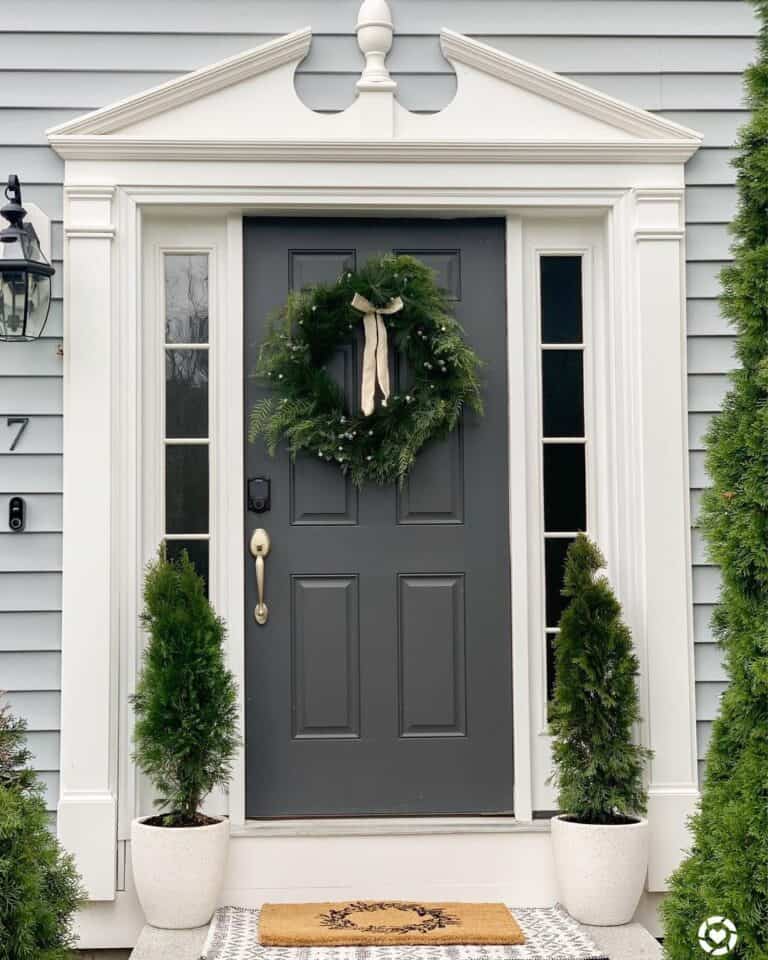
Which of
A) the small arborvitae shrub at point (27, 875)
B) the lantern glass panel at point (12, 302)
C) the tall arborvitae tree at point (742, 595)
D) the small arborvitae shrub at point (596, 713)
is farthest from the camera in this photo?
the lantern glass panel at point (12, 302)

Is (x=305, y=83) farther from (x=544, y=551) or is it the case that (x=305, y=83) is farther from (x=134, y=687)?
(x=134, y=687)

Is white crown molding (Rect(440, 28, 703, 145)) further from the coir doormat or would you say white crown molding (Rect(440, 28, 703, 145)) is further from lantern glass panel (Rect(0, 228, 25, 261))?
the coir doormat

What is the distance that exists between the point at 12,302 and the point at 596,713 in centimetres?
217

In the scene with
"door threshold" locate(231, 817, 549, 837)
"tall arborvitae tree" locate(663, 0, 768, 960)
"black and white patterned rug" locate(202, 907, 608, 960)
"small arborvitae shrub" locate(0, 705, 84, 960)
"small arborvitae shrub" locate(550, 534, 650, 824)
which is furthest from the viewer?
"door threshold" locate(231, 817, 549, 837)

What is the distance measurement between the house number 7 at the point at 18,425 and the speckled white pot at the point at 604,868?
2.07 m

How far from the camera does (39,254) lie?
3879mm

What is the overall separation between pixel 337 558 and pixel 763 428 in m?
1.67

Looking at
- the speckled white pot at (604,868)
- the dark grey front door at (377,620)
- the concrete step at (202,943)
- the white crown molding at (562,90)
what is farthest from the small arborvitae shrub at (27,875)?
the white crown molding at (562,90)

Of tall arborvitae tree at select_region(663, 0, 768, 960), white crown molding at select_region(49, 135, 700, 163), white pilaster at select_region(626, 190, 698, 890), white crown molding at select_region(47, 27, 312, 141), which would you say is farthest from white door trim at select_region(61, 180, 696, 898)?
tall arborvitae tree at select_region(663, 0, 768, 960)

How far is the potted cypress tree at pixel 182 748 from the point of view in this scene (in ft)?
11.8

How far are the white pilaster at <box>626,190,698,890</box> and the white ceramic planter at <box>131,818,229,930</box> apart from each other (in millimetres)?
1356

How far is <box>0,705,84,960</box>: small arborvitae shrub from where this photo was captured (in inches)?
113

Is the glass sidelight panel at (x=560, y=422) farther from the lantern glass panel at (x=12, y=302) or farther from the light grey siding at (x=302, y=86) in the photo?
the lantern glass panel at (x=12, y=302)

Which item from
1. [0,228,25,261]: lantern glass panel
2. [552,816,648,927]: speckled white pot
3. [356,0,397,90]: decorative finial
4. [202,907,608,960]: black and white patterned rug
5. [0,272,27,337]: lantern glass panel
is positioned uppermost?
[356,0,397,90]: decorative finial
